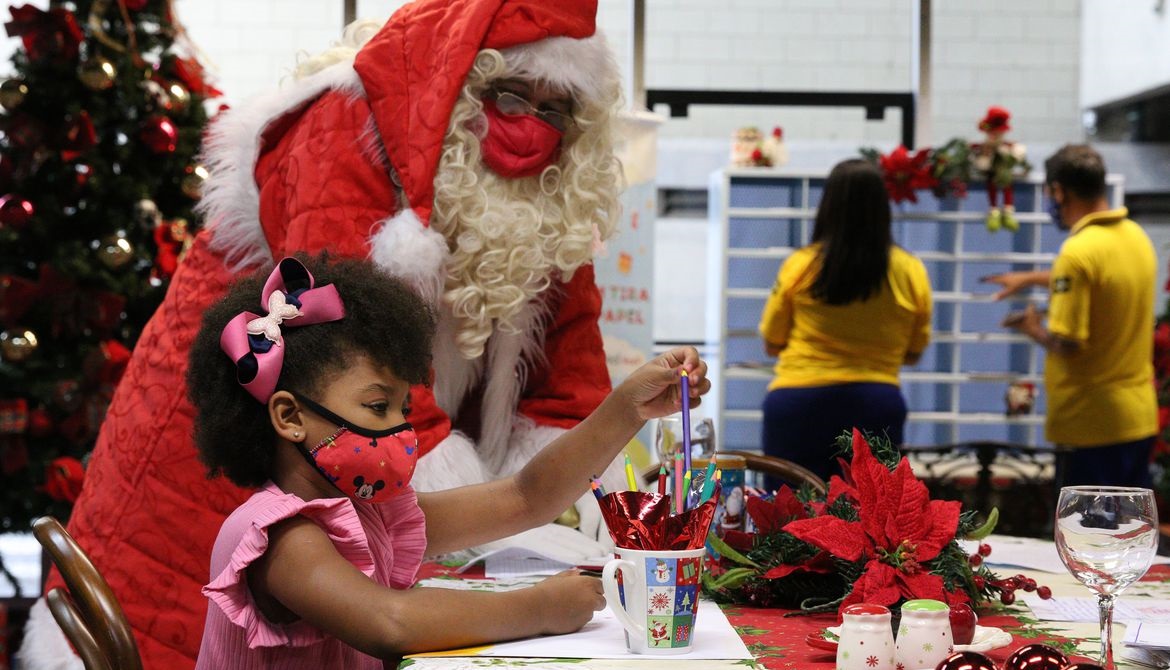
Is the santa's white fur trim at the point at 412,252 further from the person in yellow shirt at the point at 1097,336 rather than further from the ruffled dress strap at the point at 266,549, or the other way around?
the person in yellow shirt at the point at 1097,336

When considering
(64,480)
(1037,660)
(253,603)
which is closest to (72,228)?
(64,480)

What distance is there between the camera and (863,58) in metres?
6.38

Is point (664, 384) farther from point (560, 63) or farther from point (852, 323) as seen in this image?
point (852, 323)

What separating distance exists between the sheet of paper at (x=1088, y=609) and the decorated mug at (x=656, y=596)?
18.2 inches

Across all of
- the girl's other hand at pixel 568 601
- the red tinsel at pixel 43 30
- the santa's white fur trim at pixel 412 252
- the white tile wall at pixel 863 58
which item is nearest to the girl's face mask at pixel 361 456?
the girl's other hand at pixel 568 601

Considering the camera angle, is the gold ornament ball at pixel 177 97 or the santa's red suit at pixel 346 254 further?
the gold ornament ball at pixel 177 97

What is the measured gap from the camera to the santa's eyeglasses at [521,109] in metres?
2.01

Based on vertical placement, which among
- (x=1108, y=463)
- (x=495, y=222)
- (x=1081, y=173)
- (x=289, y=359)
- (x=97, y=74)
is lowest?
(x=1108, y=463)

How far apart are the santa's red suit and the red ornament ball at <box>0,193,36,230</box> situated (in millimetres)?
1733

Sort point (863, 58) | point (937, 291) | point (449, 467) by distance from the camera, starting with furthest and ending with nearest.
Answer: point (863, 58), point (937, 291), point (449, 467)

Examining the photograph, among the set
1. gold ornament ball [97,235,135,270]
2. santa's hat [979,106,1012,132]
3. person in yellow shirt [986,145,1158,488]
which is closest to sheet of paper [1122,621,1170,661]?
person in yellow shirt [986,145,1158,488]

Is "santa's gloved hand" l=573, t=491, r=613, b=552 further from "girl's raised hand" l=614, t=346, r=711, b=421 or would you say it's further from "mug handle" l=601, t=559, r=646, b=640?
"mug handle" l=601, t=559, r=646, b=640

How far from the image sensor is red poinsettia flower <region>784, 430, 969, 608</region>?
1245mm

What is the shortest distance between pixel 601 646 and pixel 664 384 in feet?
1.31
